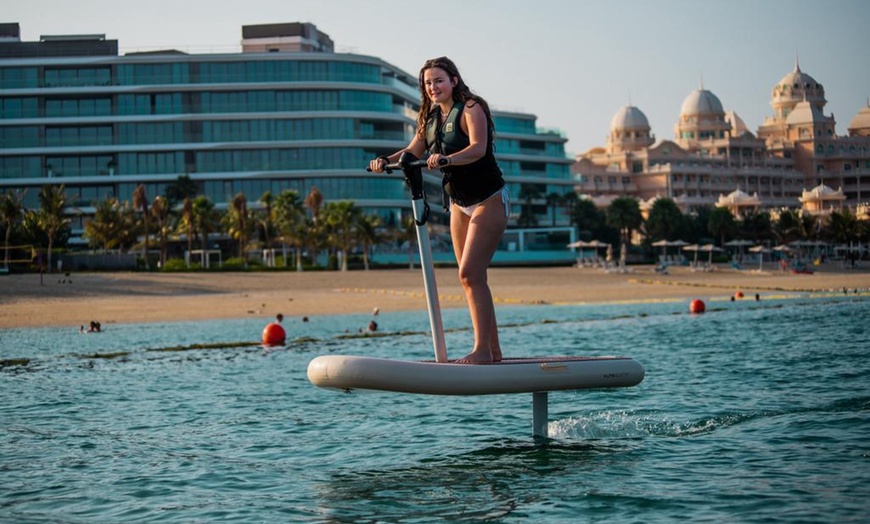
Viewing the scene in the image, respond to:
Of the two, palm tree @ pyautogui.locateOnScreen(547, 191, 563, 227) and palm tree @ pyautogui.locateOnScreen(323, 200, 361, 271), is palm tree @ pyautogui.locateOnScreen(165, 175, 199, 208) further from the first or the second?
palm tree @ pyautogui.locateOnScreen(547, 191, 563, 227)

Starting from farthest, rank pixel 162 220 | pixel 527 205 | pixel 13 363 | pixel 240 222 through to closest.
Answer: pixel 527 205 → pixel 162 220 → pixel 240 222 → pixel 13 363

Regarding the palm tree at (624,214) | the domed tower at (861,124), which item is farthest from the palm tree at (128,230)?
the domed tower at (861,124)

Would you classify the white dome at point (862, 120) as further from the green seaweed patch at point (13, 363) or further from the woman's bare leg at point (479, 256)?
the woman's bare leg at point (479, 256)

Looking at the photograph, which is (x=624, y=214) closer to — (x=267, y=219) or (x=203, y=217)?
(x=267, y=219)

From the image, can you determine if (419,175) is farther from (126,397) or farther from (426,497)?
(126,397)

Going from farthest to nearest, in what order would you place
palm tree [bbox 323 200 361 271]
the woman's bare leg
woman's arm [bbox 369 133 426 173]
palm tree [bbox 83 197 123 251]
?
palm tree [bbox 323 200 361 271] < palm tree [bbox 83 197 123 251] < the woman's bare leg < woman's arm [bbox 369 133 426 173]

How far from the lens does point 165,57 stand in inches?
3912

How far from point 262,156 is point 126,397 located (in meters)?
83.8

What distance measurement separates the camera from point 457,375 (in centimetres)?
948

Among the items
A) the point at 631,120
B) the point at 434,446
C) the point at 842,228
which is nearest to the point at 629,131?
the point at 631,120

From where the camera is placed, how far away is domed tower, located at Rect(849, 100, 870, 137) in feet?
631

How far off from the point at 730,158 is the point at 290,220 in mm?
109563

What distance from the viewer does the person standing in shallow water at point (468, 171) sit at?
956cm

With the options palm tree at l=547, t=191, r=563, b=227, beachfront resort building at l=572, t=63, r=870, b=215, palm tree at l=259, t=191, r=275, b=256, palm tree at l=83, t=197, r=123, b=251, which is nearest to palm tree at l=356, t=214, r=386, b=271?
palm tree at l=259, t=191, r=275, b=256
